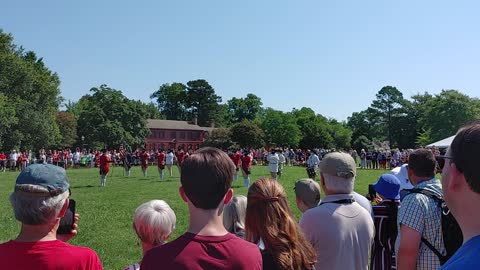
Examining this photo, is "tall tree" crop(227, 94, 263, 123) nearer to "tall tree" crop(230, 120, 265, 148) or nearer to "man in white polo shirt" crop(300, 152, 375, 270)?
"tall tree" crop(230, 120, 265, 148)

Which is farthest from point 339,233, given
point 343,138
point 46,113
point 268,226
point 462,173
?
point 343,138

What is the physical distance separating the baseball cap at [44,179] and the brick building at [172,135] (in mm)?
97805

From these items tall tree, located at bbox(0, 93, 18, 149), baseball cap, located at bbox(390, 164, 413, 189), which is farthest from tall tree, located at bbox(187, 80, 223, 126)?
baseball cap, located at bbox(390, 164, 413, 189)

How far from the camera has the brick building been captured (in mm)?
102438

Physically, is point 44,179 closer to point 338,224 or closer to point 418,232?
point 338,224

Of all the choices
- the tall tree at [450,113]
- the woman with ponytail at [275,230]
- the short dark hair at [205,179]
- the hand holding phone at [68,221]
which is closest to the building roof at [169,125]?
the tall tree at [450,113]

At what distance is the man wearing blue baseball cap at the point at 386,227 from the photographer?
4.88m

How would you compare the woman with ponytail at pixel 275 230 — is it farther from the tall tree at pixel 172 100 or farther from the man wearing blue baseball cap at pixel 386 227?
the tall tree at pixel 172 100

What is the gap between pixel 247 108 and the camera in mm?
134750

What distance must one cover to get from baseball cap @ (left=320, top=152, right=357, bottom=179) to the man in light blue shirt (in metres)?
2.15

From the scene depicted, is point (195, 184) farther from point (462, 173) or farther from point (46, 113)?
point (46, 113)

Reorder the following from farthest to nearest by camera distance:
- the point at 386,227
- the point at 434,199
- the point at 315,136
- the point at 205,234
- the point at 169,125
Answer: the point at 169,125, the point at 315,136, the point at 386,227, the point at 434,199, the point at 205,234

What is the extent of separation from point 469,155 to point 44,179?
2.15 metres

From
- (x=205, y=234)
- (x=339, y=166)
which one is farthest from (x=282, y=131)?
(x=205, y=234)
